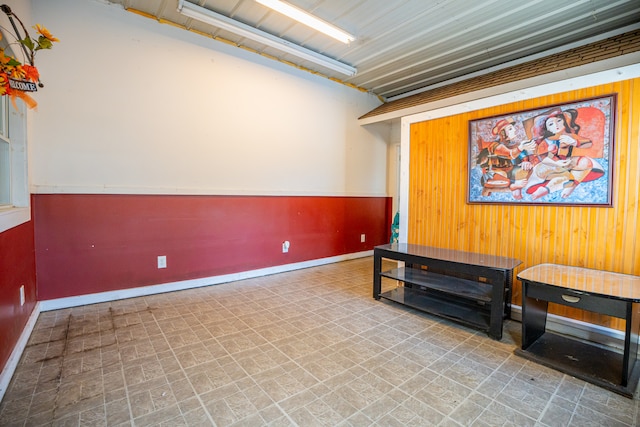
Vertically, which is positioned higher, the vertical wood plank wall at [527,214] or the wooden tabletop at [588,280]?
the vertical wood plank wall at [527,214]

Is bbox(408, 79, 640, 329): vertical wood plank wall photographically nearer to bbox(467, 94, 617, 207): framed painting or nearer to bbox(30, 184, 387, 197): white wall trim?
bbox(467, 94, 617, 207): framed painting

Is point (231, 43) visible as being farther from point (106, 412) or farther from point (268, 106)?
point (106, 412)

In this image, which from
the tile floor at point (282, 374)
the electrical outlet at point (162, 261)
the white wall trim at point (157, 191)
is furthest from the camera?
the electrical outlet at point (162, 261)

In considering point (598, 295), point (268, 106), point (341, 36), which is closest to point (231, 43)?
point (268, 106)

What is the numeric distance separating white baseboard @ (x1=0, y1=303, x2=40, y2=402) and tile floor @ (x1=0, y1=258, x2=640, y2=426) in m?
0.04

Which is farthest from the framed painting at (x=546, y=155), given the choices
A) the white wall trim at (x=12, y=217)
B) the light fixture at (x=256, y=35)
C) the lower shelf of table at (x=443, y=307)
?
the white wall trim at (x=12, y=217)

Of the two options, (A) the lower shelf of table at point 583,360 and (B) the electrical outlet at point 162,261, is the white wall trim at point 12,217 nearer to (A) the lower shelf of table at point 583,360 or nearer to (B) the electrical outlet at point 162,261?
(B) the electrical outlet at point 162,261

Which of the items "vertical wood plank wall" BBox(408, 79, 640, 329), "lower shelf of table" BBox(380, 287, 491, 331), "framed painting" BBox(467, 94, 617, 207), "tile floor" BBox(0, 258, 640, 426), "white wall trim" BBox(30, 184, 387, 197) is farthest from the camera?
"white wall trim" BBox(30, 184, 387, 197)

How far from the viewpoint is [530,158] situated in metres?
3.01

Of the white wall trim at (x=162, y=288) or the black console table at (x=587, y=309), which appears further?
the white wall trim at (x=162, y=288)

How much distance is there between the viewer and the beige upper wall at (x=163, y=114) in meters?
3.07

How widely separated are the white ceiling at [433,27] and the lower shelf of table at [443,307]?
3362mm

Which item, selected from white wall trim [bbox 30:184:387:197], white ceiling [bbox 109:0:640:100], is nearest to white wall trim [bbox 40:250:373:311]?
white wall trim [bbox 30:184:387:197]

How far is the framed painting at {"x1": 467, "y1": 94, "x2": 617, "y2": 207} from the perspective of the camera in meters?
2.60
